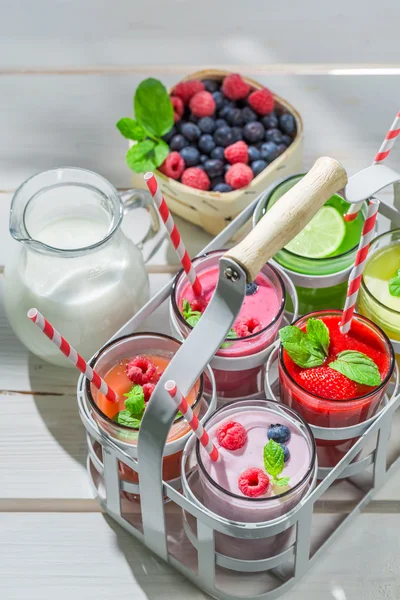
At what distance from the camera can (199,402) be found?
1087 millimetres

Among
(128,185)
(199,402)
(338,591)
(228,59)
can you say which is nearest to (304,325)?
(199,402)

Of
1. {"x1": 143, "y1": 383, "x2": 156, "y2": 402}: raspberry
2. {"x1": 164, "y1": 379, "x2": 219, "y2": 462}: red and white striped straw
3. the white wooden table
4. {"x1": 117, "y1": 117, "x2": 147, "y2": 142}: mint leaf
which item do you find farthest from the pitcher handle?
{"x1": 164, "y1": 379, "x2": 219, "y2": 462}: red and white striped straw

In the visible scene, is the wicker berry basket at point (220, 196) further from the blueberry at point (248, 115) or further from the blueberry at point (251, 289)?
the blueberry at point (251, 289)

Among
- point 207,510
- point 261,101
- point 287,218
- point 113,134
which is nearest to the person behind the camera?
point 287,218

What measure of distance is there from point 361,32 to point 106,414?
1.03m

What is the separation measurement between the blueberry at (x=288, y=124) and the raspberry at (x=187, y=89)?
15 centimetres

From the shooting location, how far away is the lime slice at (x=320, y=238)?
1305 millimetres

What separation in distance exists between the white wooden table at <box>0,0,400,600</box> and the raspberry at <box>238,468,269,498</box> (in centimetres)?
19

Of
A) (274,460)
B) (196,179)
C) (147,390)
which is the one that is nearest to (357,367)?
(274,460)

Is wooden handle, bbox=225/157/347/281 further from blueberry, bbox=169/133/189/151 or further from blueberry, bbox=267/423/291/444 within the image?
blueberry, bbox=169/133/189/151

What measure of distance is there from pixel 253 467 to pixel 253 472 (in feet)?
0.07

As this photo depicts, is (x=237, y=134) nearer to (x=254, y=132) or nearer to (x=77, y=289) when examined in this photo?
(x=254, y=132)

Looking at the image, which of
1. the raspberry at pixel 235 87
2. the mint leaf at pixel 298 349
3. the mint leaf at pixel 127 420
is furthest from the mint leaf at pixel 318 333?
the raspberry at pixel 235 87

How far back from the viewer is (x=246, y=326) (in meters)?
1.17
